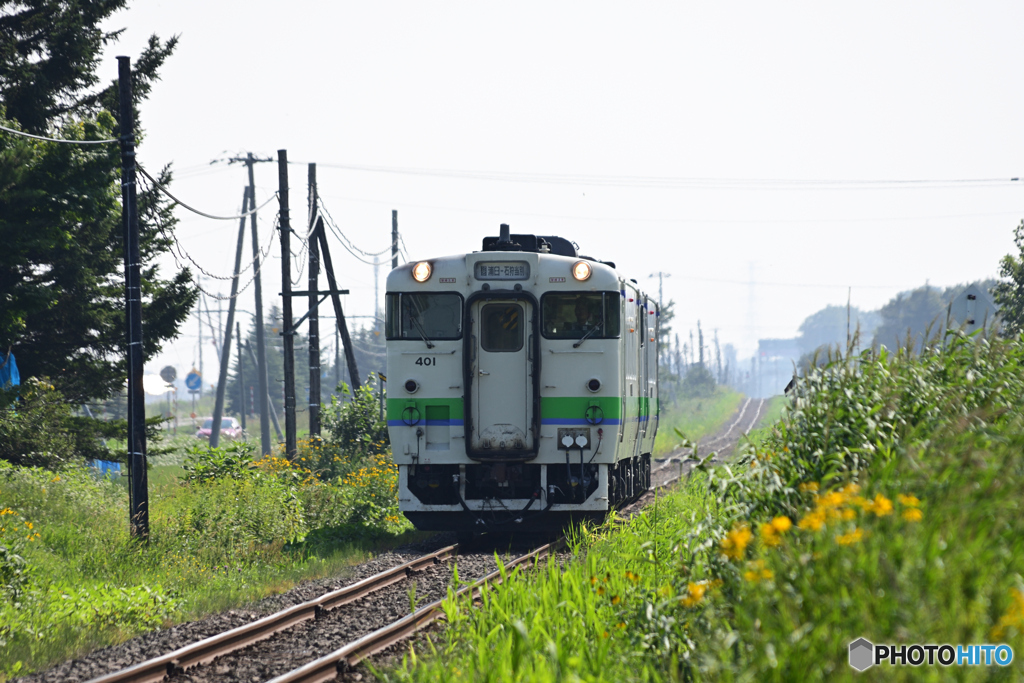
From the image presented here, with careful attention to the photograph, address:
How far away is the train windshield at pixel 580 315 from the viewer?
12.1m

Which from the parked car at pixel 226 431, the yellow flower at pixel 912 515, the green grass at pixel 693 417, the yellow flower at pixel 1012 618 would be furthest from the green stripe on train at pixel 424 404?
the parked car at pixel 226 431

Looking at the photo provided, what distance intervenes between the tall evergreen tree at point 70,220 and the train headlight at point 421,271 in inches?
337

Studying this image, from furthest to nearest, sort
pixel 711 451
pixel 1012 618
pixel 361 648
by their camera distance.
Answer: pixel 711 451 → pixel 361 648 → pixel 1012 618

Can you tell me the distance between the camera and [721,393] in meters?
102

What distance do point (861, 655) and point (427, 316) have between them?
29.6ft

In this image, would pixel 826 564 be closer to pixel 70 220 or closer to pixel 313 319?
pixel 70 220

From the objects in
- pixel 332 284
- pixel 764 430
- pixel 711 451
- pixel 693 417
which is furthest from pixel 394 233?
pixel 693 417

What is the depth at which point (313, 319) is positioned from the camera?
22.4m

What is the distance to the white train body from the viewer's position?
12.0 metres

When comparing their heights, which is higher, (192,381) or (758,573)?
(758,573)

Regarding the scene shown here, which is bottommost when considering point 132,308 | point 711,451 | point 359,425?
point 711,451

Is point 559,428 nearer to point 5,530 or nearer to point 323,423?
point 5,530

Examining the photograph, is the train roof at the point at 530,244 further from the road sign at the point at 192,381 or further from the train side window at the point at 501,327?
the road sign at the point at 192,381

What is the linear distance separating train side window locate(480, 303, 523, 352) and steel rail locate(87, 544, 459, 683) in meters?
3.03
